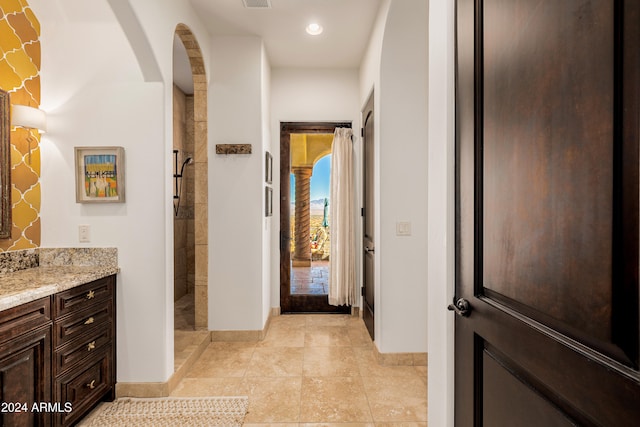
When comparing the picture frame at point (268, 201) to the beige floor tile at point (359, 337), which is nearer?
the beige floor tile at point (359, 337)

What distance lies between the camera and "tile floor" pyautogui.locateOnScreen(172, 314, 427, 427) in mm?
2143

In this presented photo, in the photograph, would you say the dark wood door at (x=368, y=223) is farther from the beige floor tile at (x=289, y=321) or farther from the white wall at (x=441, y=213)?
the white wall at (x=441, y=213)

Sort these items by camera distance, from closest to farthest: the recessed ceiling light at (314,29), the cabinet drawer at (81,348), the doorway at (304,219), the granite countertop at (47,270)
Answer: the granite countertop at (47,270) → the cabinet drawer at (81,348) → the recessed ceiling light at (314,29) → the doorway at (304,219)

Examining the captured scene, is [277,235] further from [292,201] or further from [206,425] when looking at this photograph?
[206,425]

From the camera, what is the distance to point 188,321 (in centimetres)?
364

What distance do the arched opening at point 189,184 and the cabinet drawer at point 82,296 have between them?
3.67 ft

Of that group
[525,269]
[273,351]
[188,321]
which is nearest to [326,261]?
[273,351]

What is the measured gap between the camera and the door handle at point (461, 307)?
1.18 m

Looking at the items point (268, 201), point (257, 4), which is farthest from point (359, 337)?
point (257, 4)

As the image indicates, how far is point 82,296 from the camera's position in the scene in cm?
202

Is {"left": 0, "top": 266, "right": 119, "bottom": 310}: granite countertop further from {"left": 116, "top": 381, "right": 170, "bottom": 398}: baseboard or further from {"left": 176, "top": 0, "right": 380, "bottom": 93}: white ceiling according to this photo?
{"left": 176, "top": 0, "right": 380, "bottom": 93}: white ceiling

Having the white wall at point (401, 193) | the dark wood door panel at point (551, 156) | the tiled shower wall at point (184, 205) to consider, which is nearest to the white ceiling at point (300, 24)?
the white wall at point (401, 193)

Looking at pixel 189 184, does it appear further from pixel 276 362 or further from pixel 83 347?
pixel 83 347

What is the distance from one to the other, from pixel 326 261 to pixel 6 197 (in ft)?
9.75
